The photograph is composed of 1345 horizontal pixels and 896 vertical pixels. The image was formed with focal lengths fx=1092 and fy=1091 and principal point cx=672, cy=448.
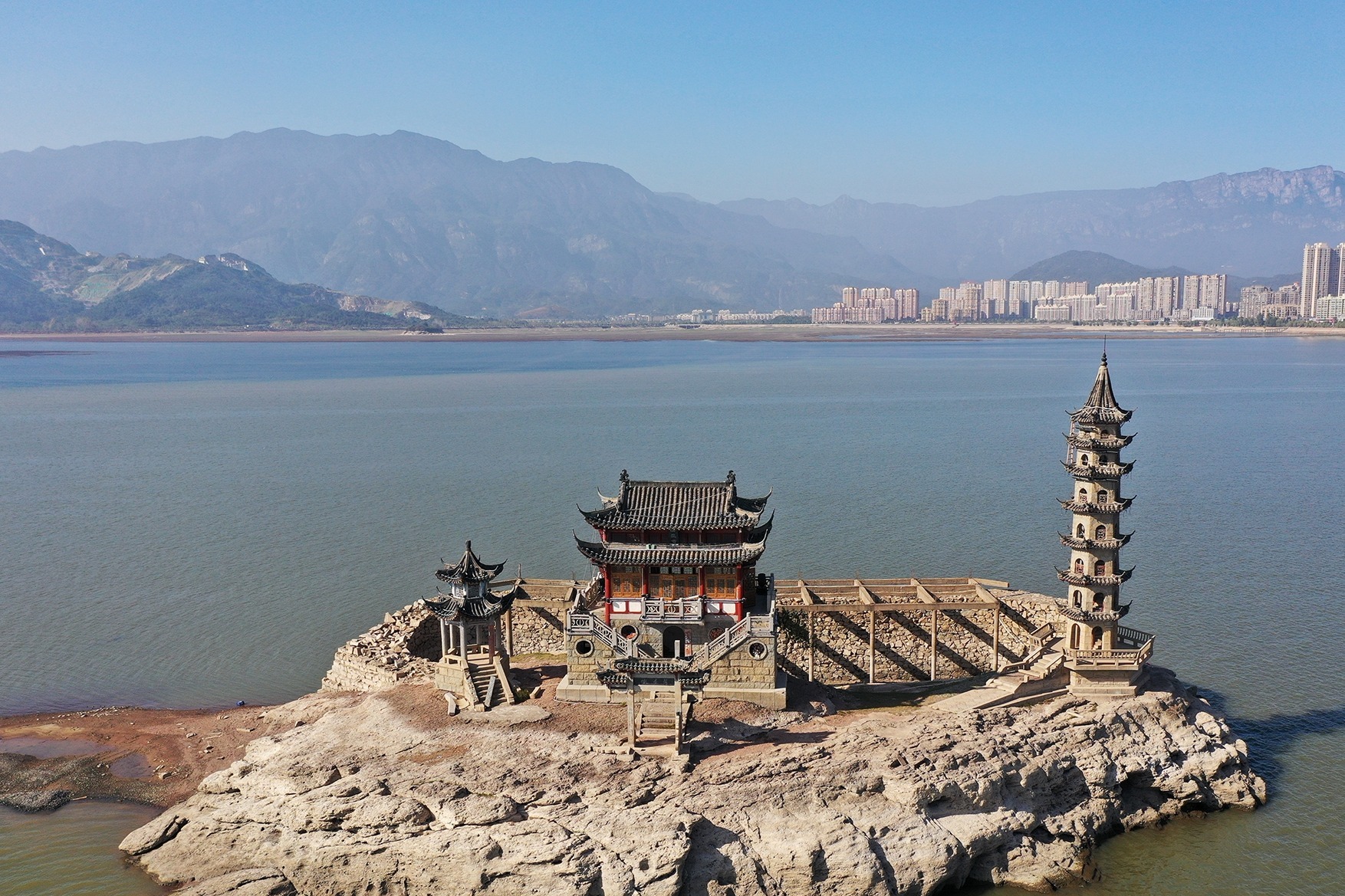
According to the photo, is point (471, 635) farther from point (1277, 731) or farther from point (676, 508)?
point (1277, 731)

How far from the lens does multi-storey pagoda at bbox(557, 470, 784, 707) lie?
2867 cm

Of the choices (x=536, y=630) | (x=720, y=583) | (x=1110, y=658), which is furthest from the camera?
(x=536, y=630)

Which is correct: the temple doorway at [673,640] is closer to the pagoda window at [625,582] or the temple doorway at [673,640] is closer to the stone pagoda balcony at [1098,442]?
the pagoda window at [625,582]

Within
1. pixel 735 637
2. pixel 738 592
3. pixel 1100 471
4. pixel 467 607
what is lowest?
pixel 735 637

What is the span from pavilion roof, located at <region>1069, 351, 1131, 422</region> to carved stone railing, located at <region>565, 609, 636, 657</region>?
14.1 meters

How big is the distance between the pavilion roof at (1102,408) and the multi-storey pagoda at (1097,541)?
22 mm

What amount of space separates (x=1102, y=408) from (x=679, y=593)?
13.0 m

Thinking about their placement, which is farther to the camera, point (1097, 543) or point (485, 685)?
point (1097, 543)

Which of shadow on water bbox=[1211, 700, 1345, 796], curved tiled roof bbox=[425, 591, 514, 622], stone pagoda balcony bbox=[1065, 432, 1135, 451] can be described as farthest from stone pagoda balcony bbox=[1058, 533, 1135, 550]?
curved tiled roof bbox=[425, 591, 514, 622]

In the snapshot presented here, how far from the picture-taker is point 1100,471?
30672 millimetres

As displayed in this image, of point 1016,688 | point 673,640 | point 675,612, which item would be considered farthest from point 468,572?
point 1016,688

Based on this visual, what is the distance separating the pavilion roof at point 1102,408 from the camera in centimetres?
3058

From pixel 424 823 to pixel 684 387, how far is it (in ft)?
347

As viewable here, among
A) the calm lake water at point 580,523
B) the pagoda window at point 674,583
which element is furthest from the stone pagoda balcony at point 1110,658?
the pagoda window at point 674,583
